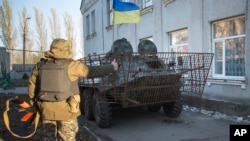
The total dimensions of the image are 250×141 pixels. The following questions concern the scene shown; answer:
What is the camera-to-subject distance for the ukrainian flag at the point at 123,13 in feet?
28.8

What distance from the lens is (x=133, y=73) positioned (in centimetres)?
643

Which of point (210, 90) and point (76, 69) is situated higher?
point (76, 69)

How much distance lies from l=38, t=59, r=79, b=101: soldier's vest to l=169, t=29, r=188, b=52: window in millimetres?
8419

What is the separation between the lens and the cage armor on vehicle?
6.44 meters

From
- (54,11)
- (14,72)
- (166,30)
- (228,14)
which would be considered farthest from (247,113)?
(54,11)

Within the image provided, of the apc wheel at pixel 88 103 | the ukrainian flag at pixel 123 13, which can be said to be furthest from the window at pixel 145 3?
the apc wheel at pixel 88 103

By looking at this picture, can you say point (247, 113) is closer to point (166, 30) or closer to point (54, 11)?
point (166, 30)

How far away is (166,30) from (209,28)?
287 cm

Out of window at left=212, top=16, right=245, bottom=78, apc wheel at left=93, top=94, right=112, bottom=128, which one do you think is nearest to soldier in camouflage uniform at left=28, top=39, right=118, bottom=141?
apc wheel at left=93, top=94, right=112, bottom=128

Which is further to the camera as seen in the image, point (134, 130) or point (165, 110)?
point (165, 110)

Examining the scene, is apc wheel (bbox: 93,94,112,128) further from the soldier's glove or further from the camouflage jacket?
the soldier's glove

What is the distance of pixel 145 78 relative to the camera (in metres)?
6.62

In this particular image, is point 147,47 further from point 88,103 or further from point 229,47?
point 229,47

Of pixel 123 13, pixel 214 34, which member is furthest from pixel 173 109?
pixel 214 34
